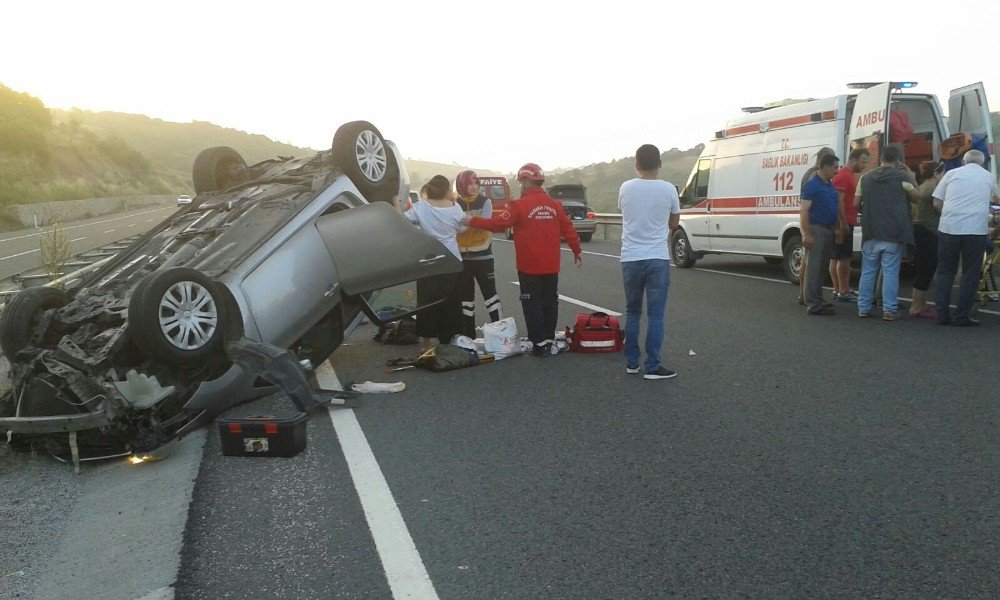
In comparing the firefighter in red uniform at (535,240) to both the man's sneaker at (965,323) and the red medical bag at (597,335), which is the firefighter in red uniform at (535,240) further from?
the man's sneaker at (965,323)

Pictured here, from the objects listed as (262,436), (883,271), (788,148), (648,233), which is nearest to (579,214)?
(788,148)

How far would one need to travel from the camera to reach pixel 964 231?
26.5ft

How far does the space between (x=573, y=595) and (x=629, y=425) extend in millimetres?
2197

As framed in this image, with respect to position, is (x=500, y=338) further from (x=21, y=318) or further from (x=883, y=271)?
(x=883, y=271)

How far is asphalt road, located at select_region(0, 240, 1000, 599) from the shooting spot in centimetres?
307

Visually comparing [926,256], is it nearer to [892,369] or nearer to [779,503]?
[892,369]

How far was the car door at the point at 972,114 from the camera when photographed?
10438mm

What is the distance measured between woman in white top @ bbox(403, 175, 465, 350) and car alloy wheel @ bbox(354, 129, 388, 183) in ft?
1.63

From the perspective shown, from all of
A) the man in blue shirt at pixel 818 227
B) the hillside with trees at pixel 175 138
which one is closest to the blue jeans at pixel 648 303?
the man in blue shirt at pixel 818 227

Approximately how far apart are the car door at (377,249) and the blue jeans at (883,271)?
16.2 feet

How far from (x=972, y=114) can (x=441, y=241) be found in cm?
798

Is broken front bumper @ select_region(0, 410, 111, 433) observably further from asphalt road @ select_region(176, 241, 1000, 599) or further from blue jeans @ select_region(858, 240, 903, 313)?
blue jeans @ select_region(858, 240, 903, 313)

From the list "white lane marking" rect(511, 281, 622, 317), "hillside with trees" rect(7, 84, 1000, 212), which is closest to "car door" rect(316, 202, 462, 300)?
"white lane marking" rect(511, 281, 622, 317)

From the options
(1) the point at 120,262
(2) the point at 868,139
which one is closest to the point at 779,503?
(1) the point at 120,262
